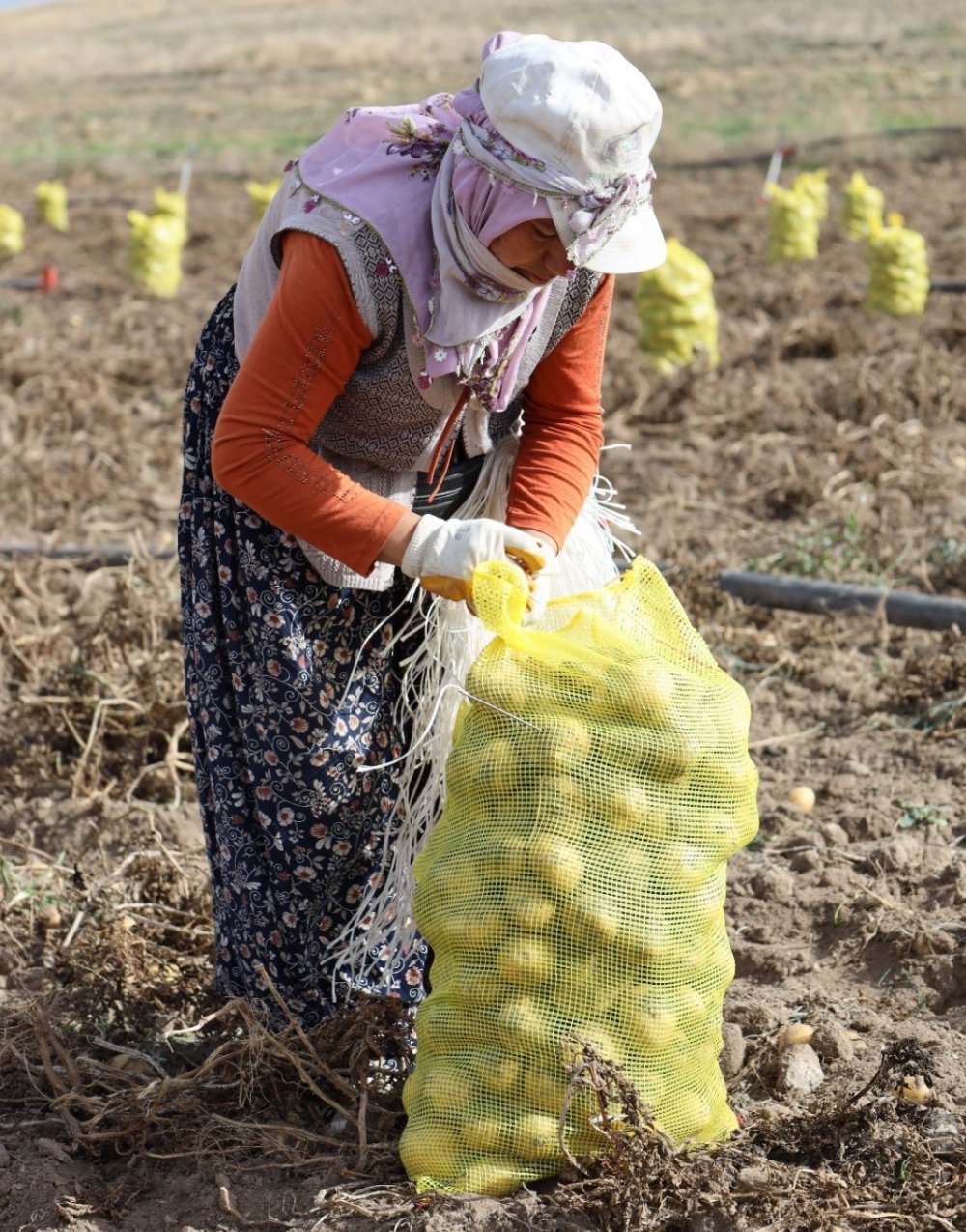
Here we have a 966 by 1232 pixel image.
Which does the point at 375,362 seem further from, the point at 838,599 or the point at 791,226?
the point at 791,226

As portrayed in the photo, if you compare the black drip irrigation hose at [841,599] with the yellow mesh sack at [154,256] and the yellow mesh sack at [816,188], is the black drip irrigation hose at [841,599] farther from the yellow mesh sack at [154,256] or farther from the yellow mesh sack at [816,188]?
the yellow mesh sack at [816,188]

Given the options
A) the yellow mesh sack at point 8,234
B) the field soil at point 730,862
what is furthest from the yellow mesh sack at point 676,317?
the yellow mesh sack at point 8,234

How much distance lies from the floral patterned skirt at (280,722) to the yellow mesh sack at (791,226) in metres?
7.68

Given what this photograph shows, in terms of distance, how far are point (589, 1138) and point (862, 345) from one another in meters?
5.51

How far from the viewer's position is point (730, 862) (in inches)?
110

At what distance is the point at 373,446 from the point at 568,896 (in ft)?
2.12

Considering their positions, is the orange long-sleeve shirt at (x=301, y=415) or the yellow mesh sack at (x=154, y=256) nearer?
the orange long-sleeve shirt at (x=301, y=415)

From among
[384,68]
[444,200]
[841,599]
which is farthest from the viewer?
[384,68]

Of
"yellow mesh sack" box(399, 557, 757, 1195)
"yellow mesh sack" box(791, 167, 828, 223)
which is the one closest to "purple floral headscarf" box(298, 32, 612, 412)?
"yellow mesh sack" box(399, 557, 757, 1195)

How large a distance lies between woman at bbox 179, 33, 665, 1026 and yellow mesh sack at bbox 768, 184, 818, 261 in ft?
24.7

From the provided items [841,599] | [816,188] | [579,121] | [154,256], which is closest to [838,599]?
[841,599]

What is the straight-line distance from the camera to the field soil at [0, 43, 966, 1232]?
1.82 metres

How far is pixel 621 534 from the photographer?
15.1 ft

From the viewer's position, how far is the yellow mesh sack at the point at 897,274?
7195 mm
